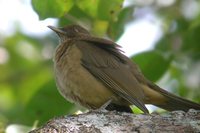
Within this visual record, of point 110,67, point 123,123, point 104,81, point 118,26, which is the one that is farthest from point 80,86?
point 123,123

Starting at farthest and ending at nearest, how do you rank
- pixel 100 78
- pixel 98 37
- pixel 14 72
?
1. pixel 14 72
2. pixel 98 37
3. pixel 100 78

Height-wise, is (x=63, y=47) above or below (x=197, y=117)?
above

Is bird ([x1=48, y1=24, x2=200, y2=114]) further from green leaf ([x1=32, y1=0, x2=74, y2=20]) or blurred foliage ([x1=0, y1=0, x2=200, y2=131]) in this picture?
green leaf ([x1=32, y1=0, x2=74, y2=20])

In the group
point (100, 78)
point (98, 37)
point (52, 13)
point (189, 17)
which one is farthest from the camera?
point (189, 17)

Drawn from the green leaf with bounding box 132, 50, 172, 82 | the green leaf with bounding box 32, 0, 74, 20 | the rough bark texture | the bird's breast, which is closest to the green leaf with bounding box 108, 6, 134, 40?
the green leaf with bounding box 132, 50, 172, 82

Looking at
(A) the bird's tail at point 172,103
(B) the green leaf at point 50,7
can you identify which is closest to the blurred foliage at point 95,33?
(B) the green leaf at point 50,7

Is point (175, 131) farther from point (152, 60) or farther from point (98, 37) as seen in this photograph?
point (98, 37)

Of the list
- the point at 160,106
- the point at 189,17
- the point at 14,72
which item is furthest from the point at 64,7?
the point at 14,72
